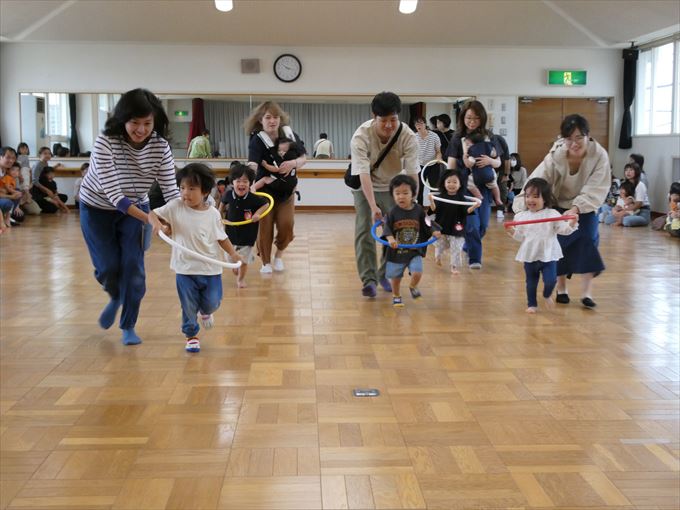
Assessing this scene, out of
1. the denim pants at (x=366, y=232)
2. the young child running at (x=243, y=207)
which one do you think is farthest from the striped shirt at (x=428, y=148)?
the denim pants at (x=366, y=232)

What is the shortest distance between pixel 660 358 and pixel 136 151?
3.21 m

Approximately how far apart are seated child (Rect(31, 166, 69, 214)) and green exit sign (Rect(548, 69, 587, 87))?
996 centimetres

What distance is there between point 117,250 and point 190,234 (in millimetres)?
495

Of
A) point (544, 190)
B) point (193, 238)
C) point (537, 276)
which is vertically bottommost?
point (537, 276)

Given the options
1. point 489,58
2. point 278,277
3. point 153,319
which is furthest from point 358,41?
point 153,319

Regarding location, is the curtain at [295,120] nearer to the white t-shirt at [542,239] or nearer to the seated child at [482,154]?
the seated child at [482,154]

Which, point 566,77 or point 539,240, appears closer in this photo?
point 539,240

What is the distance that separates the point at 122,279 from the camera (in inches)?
188

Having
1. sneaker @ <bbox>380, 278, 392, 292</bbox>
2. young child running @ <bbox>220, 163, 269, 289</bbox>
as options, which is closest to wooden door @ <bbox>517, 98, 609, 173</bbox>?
young child running @ <bbox>220, 163, 269, 289</bbox>

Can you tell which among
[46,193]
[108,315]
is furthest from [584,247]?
[46,193]

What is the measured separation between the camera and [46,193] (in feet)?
49.8

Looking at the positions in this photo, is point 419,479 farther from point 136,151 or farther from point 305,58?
point 305,58

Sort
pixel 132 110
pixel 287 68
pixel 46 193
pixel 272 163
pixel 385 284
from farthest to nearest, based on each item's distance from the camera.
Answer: pixel 287 68 → pixel 46 193 → pixel 272 163 → pixel 385 284 → pixel 132 110

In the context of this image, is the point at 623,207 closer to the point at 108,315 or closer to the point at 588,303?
the point at 588,303
